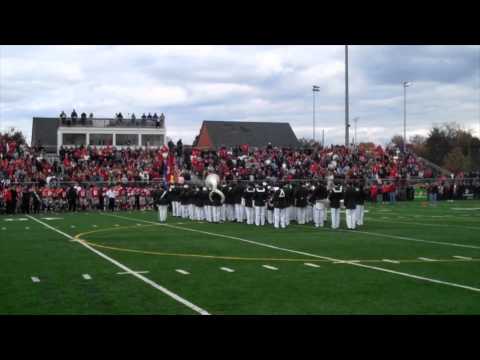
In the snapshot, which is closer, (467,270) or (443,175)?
(467,270)

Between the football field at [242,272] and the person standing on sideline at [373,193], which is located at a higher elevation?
the person standing on sideline at [373,193]

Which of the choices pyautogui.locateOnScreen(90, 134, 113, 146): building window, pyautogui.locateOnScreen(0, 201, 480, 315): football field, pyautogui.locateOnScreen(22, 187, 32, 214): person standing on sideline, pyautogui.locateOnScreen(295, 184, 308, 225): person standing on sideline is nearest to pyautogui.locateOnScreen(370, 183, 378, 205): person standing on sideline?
pyautogui.locateOnScreen(295, 184, 308, 225): person standing on sideline

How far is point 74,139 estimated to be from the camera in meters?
58.8

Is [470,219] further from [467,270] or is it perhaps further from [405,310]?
[405,310]

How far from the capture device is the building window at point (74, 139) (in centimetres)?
5853

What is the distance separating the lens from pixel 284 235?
61.8 feet

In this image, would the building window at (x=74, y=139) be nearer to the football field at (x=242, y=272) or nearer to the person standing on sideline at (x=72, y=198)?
the person standing on sideline at (x=72, y=198)

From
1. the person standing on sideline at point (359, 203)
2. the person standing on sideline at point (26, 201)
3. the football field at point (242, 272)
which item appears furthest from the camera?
the person standing on sideline at point (26, 201)

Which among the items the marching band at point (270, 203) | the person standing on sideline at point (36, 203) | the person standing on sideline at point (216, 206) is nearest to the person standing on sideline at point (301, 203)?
the marching band at point (270, 203)

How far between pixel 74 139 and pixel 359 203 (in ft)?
138

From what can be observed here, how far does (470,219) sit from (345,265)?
1512cm

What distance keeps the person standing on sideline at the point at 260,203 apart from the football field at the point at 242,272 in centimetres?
357
